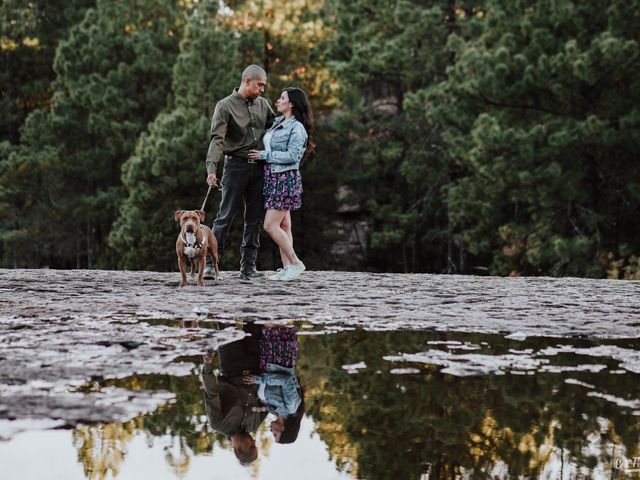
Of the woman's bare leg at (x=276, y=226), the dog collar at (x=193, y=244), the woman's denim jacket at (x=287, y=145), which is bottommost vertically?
the dog collar at (x=193, y=244)

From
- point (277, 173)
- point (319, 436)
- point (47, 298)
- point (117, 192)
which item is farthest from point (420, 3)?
point (319, 436)

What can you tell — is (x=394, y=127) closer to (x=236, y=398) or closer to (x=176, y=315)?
(x=176, y=315)

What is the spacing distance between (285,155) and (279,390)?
535 centimetres

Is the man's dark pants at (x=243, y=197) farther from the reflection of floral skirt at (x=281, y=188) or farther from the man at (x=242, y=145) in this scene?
the reflection of floral skirt at (x=281, y=188)

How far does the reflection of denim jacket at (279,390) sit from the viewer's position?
368 cm

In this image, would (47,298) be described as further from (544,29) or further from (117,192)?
(117,192)

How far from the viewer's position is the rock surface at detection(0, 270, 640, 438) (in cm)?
390

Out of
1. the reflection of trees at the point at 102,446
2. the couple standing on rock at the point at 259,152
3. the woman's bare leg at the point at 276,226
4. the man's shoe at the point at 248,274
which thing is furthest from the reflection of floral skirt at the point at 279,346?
the man's shoe at the point at 248,274

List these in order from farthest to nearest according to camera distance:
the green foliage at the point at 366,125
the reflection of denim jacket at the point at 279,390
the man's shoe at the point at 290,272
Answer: the green foliage at the point at 366,125
the man's shoe at the point at 290,272
the reflection of denim jacket at the point at 279,390

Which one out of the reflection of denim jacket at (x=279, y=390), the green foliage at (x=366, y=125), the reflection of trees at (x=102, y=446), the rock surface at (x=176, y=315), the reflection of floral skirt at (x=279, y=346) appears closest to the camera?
the reflection of trees at (x=102, y=446)

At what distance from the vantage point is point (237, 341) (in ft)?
17.4

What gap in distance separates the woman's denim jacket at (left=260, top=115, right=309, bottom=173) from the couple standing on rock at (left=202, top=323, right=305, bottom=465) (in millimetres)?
3909

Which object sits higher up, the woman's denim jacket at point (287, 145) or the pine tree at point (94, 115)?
the pine tree at point (94, 115)

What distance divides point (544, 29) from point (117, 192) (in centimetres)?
1687
